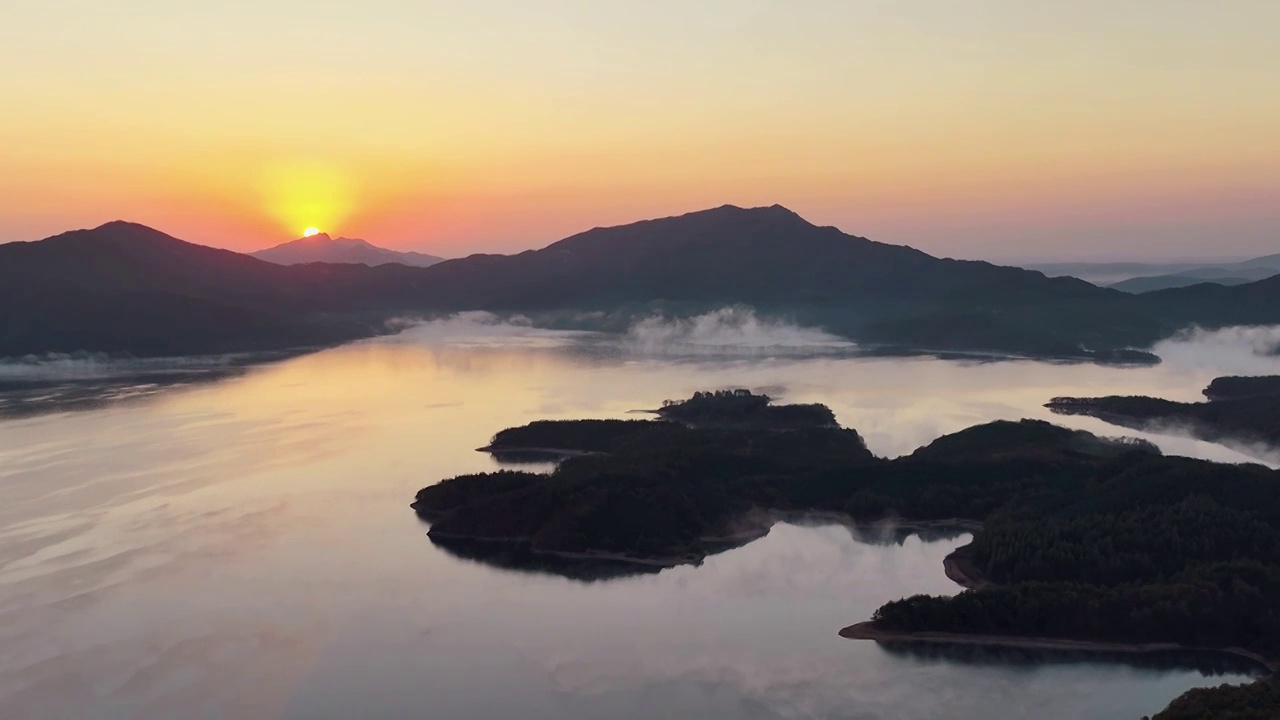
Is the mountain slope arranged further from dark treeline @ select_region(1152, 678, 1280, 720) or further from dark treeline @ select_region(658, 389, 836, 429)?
dark treeline @ select_region(1152, 678, 1280, 720)

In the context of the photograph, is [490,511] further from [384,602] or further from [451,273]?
[451,273]

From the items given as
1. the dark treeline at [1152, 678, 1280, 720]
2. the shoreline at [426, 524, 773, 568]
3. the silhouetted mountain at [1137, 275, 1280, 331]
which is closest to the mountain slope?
the silhouetted mountain at [1137, 275, 1280, 331]

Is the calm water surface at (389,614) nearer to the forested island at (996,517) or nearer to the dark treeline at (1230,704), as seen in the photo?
the forested island at (996,517)

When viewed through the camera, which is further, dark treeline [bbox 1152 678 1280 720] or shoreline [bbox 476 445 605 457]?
shoreline [bbox 476 445 605 457]

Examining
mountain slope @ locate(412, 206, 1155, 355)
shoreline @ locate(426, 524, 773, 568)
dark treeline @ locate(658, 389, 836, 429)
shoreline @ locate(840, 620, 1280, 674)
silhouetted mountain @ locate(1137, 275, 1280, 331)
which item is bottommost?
shoreline @ locate(840, 620, 1280, 674)

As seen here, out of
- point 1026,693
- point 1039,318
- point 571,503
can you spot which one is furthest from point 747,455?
point 1039,318

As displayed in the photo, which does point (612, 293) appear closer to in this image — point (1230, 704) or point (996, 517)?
point (996, 517)

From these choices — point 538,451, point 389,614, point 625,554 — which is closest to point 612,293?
point 538,451

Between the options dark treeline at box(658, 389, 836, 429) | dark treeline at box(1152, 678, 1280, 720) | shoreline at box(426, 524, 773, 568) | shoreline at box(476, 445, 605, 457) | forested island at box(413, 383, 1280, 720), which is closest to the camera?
dark treeline at box(1152, 678, 1280, 720)
